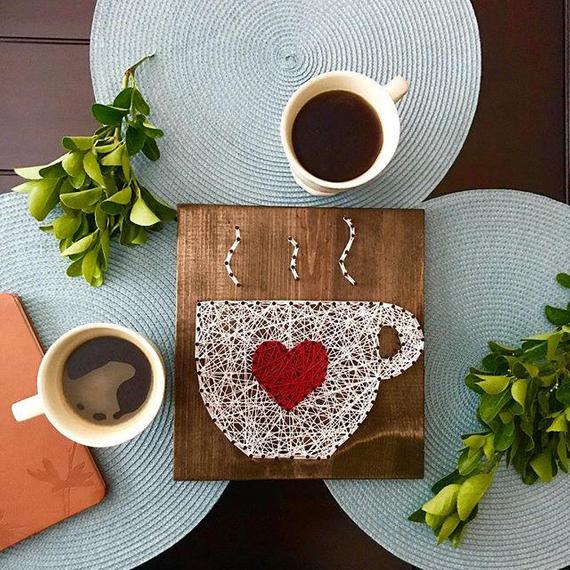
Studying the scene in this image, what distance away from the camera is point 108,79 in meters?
0.57

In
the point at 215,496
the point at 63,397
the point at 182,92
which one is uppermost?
the point at 182,92

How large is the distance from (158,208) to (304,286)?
0.49ft

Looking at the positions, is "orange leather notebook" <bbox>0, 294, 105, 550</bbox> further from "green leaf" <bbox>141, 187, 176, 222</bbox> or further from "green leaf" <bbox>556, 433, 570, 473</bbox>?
"green leaf" <bbox>556, 433, 570, 473</bbox>

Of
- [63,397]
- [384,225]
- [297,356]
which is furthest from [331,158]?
[63,397]

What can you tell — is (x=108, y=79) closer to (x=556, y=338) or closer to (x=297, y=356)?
(x=297, y=356)

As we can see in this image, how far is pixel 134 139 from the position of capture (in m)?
0.52

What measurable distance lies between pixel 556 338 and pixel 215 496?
338mm

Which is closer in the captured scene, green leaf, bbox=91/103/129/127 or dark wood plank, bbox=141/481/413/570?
green leaf, bbox=91/103/129/127

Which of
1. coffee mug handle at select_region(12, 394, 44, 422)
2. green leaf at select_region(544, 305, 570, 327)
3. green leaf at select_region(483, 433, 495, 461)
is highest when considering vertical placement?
green leaf at select_region(544, 305, 570, 327)

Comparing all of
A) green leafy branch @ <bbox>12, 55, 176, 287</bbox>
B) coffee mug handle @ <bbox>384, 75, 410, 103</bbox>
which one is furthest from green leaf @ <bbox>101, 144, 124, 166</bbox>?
coffee mug handle @ <bbox>384, 75, 410, 103</bbox>

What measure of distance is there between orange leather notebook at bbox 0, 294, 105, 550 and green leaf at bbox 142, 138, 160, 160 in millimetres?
179

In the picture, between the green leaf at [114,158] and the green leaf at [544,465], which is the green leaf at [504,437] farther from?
the green leaf at [114,158]

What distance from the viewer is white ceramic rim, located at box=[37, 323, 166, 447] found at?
49cm

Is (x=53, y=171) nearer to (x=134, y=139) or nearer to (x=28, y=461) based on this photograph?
(x=134, y=139)
